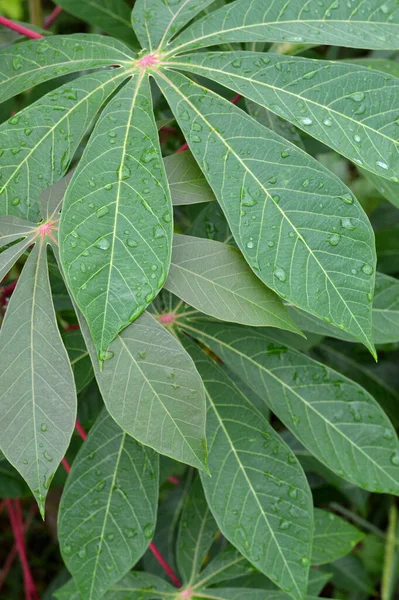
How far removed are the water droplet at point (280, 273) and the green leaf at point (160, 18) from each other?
345 millimetres

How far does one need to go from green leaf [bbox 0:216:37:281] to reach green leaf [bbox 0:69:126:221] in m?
0.03

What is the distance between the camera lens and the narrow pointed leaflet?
1.94 ft

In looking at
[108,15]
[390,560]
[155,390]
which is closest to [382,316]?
[155,390]

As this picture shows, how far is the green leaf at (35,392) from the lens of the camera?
649mm

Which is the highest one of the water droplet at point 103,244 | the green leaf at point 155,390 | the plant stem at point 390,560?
the water droplet at point 103,244

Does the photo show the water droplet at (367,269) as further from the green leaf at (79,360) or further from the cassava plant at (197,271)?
the green leaf at (79,360)

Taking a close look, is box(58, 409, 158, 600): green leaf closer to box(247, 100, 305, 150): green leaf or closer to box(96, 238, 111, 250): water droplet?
box(96, 238, 111, 250): water droplet

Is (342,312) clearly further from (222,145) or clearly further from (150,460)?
(150,460)

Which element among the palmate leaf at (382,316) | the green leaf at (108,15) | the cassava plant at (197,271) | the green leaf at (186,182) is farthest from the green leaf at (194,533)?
the green leaf at (108,15)

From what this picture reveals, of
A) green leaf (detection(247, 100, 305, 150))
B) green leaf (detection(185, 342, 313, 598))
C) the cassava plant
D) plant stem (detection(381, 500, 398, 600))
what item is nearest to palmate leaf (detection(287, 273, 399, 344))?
the cassava plant

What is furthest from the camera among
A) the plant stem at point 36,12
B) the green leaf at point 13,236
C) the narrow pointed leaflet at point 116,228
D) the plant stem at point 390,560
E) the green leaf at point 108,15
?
the plant stem at point 390,560

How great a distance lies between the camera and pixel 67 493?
2.64ft

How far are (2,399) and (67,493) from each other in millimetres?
204

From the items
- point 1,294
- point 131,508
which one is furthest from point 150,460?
point 1,294
